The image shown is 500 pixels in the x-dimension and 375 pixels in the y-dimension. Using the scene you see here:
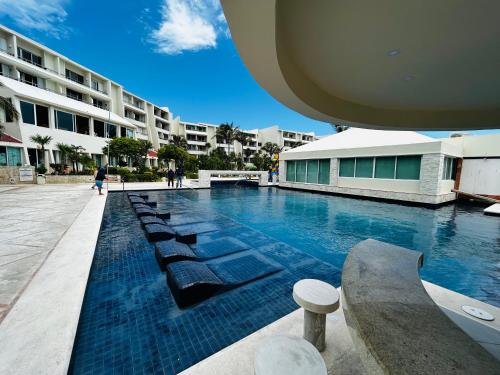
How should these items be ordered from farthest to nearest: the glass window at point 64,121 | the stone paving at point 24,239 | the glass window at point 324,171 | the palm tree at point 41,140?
the glass window at point 64,121 < the palm tree at point 41,140 < the glass window at point 324,171 < the stone paving at point 24,239

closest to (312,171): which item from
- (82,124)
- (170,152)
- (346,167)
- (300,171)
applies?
(300,171)

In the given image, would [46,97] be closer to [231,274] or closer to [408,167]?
[231,274]

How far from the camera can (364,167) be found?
54.8ft

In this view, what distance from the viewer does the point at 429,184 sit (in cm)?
1339

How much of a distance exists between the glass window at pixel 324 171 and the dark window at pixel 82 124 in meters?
29.0

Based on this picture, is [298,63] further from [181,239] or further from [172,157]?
[172,157]

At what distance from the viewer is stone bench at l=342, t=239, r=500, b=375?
1367mm

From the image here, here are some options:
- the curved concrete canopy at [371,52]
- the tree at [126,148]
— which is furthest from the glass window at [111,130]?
the curved concrete canopy at [371,52]

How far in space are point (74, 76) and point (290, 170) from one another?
32.8m

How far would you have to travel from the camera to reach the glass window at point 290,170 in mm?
22586

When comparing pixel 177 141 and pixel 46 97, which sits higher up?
pixel 46 97

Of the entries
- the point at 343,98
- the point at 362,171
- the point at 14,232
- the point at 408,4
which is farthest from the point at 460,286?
the point at 362,171

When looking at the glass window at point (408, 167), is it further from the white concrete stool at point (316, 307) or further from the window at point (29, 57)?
the window at point (29, 57)

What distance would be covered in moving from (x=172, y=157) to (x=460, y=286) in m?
32.9
